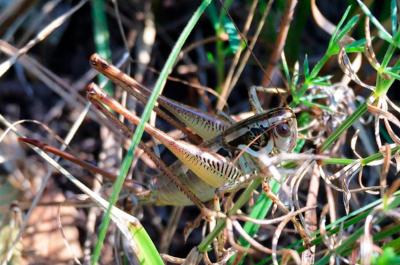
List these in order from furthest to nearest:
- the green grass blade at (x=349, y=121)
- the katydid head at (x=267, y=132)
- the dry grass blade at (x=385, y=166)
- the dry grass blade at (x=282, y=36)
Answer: the dry grass blade at (x=282, y=36) → the katydid head at (x=267, y=132) → the green grass blade at (x=349, y=121) → the dry grass blade at (x=385, y=166)

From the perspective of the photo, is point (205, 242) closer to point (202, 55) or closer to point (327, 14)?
point (202, 55)

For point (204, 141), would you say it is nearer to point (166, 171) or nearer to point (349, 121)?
point (166, 171)

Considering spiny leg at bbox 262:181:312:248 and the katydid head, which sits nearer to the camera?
spiny leg at bbox 262:181:312:248

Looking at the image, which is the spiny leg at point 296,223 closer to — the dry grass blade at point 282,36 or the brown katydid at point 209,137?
the brown katydid at point 209,137

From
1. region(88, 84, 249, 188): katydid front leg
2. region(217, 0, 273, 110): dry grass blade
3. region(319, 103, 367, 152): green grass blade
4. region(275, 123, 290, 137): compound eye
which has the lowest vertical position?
region(88, 84, 249, 188): katydid front leg

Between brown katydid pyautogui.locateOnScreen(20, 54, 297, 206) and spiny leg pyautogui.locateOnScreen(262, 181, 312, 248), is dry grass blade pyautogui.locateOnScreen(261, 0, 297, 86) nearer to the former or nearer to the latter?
brown katydid pyautogui.locateOnScreen(20, 54, 297, 206)

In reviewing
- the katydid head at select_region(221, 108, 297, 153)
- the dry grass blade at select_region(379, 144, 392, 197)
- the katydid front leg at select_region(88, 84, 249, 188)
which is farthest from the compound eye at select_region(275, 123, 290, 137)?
the dry grass blade at select_region(379, 144, 392, 197)

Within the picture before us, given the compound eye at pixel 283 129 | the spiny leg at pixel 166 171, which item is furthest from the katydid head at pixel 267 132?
the spiny leg at pixel 166 171

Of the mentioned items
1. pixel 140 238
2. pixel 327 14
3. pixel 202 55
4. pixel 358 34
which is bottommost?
pixel 140 238

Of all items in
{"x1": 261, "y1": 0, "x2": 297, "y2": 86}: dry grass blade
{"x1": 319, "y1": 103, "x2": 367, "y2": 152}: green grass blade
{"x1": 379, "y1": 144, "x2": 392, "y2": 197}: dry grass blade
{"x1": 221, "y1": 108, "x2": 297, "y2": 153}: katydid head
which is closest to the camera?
{"x1": 379, "y1": 144, "x2": 392, "y2": 197}: dry grass blade

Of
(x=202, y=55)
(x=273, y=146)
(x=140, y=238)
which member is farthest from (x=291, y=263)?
(x=202, y=55)

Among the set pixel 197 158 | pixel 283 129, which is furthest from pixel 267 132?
pixel 197 158
